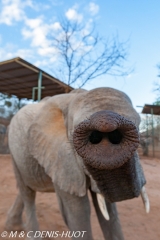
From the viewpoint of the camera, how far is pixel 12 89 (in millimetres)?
11789

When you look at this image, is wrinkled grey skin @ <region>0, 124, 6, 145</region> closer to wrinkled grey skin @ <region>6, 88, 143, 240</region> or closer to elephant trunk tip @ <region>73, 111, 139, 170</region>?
wrinkled grey skin @ <region>6, 88, 143, 240</region>

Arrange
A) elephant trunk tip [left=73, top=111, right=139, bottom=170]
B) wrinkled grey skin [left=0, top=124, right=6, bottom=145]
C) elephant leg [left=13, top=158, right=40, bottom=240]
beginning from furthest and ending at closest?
wrinkled grey skin [left=0, top=124, right=6, bottom=145]
elephant leg [left=13, top=158, right=40, bottom=240]
elephant trunk tip [left=73, top=111, right=139, bottom=170]

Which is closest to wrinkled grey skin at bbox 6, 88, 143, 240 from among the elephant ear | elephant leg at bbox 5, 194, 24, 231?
the elephant ear

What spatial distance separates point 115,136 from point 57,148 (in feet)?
3.02

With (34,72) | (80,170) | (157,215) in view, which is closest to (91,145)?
(80,170)

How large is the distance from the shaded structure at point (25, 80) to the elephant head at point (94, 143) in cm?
592

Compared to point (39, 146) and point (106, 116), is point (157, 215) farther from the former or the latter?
point (106, 116)

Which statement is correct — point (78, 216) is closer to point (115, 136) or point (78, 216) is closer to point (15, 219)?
point (115, 136)

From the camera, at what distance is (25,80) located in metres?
10.0

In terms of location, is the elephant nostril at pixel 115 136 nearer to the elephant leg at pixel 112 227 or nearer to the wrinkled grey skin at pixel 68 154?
the wrinkled grey skin at pixel 68 154

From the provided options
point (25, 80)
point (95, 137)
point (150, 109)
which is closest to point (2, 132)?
point (25, 80)

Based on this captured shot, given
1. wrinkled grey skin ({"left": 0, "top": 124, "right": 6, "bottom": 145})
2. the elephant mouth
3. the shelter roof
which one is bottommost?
wrinkled grey skin ({"left": 0, "top": 124, "right": 6, "bottom": 145})

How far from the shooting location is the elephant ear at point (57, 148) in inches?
80.4

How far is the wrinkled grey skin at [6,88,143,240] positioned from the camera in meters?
1.73
